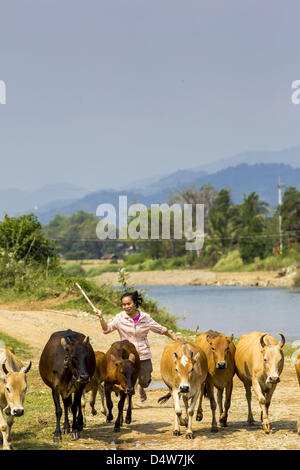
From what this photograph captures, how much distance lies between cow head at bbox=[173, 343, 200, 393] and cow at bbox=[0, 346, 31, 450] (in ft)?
6.41

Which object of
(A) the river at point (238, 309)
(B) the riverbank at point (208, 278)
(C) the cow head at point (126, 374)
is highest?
(C) the cow head at point (126, 374)

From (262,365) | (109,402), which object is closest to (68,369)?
(109,402)

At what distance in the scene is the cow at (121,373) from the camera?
9430 mm

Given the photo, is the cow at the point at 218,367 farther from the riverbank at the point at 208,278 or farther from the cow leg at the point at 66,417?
the riverbank at the point at 208,278

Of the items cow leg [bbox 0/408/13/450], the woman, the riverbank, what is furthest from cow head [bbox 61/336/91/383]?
the riverbank

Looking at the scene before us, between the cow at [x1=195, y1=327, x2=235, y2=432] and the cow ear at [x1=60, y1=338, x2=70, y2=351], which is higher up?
the cow ear at [x1=60, y1=338, x2=70, y2=351]

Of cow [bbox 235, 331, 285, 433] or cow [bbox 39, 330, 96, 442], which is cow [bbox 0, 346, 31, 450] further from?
cow [bbox 235, 331, 285, 433]

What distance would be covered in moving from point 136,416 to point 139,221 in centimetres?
9746

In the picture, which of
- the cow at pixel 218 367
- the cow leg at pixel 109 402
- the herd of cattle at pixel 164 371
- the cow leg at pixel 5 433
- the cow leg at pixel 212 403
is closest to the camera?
the cow leg at pixel 5 433

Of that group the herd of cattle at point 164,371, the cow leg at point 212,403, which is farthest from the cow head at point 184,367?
the cow leg at point 212,403

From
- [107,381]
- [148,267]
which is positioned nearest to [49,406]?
[107,381]

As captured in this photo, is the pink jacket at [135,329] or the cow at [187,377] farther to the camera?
the pink jacket at [135,329]

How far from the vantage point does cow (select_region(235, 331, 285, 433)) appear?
359 inches

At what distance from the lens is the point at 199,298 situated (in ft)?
194
